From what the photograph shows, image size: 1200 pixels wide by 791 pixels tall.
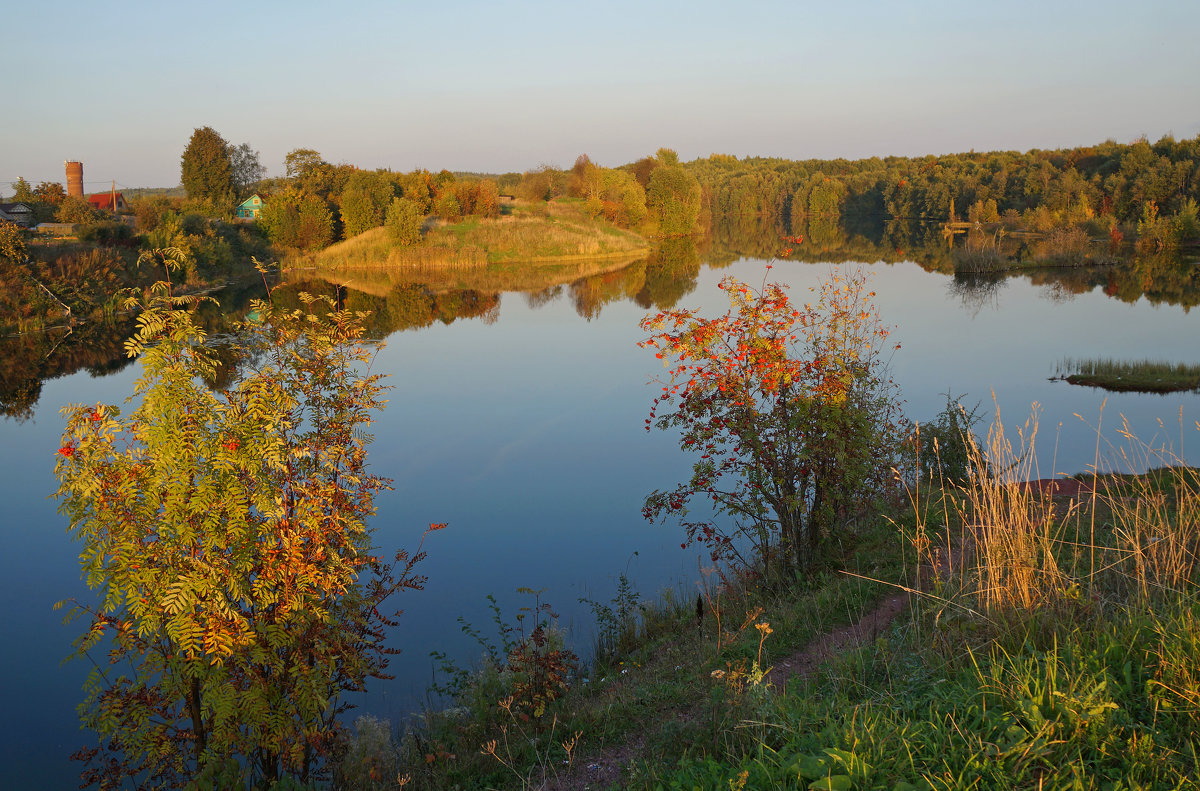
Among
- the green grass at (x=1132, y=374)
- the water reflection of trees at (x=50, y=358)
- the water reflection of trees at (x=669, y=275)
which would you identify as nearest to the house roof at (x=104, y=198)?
the water reflection of trees at (x=50, y=358)

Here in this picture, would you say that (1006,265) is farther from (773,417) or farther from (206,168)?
(206,168)

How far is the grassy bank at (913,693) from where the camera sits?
2.96 meters

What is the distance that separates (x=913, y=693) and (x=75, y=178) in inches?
2562

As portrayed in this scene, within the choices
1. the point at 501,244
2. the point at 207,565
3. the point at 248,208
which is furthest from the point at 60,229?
the point at 207,565

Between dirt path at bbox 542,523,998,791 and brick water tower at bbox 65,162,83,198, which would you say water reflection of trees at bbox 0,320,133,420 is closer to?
dirt path at bbox 542,523,998,791

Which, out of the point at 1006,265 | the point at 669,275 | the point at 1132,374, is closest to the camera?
the point at 1132,374

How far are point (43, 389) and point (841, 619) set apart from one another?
18279 mm

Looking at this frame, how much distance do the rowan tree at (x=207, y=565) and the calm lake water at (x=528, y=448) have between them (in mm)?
1547

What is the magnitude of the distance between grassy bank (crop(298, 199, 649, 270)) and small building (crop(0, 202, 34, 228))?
1212 cm

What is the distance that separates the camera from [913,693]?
3713 millimetres

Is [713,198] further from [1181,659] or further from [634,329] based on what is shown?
[1181,659]

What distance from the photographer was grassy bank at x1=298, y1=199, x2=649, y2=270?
42.5m

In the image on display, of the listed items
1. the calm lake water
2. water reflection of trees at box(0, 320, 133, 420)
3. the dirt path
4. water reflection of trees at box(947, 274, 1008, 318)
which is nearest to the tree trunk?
the calm lake water

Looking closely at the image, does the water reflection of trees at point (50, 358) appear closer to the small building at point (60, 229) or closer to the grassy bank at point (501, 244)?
the small building at point (60, 229)
